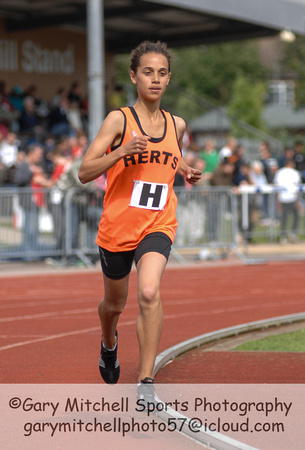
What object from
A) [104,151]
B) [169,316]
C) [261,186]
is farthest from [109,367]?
[261,186]

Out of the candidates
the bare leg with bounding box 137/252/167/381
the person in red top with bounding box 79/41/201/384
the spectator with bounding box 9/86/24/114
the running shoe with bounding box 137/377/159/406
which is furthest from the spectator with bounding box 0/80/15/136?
the running shoe with bounding box 137/377/159/406

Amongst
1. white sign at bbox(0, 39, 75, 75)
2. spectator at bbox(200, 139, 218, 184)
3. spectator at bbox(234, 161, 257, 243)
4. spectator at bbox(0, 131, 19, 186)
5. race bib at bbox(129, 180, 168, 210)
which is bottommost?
spectator at bbox(234, 161, 257, 243)

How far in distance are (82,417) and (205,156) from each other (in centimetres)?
1823

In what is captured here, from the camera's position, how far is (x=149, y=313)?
18.6 feet

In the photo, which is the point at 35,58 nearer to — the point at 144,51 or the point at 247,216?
the point at 247,216

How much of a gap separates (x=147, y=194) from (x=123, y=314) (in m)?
5.03

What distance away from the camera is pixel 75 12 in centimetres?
2758

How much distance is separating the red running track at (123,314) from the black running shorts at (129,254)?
41.3 inches

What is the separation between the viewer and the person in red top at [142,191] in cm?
568

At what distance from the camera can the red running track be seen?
718 centimetres

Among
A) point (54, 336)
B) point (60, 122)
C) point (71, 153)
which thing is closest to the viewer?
point (54, 336)

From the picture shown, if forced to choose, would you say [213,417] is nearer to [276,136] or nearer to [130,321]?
[130,321]

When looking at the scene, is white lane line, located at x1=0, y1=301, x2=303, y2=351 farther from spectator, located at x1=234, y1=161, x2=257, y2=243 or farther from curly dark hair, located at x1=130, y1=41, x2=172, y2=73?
spectator, located at x1=234, y1=161, x2=257, y2=243

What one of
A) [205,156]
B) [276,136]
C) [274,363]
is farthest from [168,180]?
[276,136]
